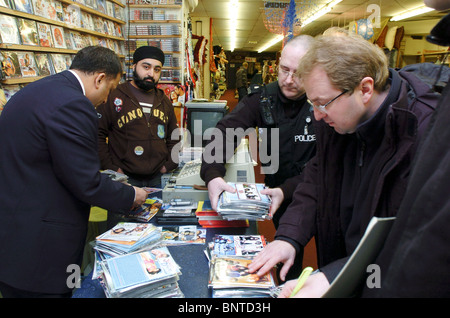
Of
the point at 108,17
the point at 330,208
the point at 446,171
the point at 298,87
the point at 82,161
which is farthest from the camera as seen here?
the point at 108,17

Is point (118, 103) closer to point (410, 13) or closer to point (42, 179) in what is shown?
point (42, 179)

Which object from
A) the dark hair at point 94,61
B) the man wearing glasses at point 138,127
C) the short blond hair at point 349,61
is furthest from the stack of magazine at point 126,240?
the man wearing glasses at point 138,127

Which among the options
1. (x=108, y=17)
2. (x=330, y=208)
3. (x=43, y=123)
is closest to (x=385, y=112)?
(x=330, y=208)

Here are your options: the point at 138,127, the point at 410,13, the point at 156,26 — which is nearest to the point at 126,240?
the point at 138,127

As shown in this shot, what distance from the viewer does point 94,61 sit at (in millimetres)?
1659

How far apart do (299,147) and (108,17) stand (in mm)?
3240

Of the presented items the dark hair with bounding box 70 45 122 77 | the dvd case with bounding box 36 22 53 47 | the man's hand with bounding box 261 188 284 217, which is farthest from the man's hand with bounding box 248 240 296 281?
the dvd case with bounding box 36 22 53 47

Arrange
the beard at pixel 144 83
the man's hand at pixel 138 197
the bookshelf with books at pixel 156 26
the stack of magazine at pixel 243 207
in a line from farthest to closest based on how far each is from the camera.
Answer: the bookshelf with books at pixel 156 26, the beard at pixel 144 83, the man's hand at pixel 138 197, the stack of magazine at pixel 243 207

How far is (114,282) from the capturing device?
104 cm

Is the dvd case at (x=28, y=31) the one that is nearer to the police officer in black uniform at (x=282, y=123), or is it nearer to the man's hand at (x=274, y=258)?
the police officer in black uniform at (x=282, y=123)

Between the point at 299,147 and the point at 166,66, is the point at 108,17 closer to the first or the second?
the point at 166,66

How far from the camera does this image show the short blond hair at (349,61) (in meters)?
1.03

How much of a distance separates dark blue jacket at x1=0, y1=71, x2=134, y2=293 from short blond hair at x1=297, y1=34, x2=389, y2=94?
1134mm
